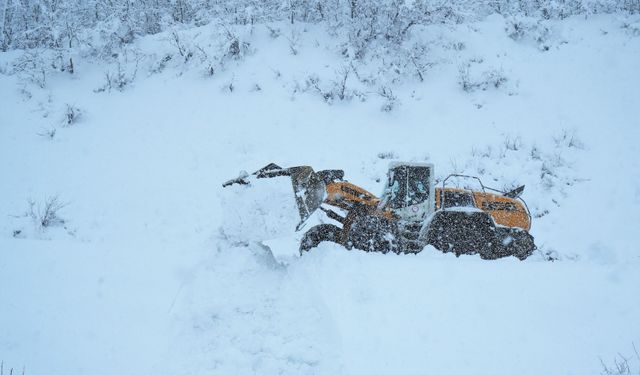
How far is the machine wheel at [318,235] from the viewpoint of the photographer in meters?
7.10

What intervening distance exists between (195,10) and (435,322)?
14805 mm

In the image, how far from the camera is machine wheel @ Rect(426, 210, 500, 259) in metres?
7.36

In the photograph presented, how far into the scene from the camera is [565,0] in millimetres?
14773

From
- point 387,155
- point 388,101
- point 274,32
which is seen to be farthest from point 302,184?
point 274,32

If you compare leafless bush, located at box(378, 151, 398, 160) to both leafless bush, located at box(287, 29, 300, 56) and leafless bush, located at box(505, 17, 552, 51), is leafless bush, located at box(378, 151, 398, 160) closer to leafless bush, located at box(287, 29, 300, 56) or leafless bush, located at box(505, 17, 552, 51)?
leafless bush, located at box(287, 29, 300, 56)

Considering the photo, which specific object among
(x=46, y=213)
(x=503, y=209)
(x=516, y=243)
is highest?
(x=503, y=209)

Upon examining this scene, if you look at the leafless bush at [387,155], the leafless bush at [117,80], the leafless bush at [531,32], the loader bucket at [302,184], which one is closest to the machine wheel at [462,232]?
the loader bucket at [302,184]

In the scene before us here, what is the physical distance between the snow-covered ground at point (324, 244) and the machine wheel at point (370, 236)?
640 millimetres

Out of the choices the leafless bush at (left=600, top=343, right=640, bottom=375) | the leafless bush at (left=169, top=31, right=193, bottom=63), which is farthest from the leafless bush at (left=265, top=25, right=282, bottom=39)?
the leafless bush at (left=600, top=343, right=640, bottom=375)

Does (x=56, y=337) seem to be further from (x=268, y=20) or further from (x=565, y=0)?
(x=565, y=0)

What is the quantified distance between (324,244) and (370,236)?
83 cm

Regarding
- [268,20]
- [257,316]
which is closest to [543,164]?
[257,316]

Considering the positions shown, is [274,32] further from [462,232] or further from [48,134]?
[462,232]

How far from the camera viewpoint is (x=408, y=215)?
26.1 feet
